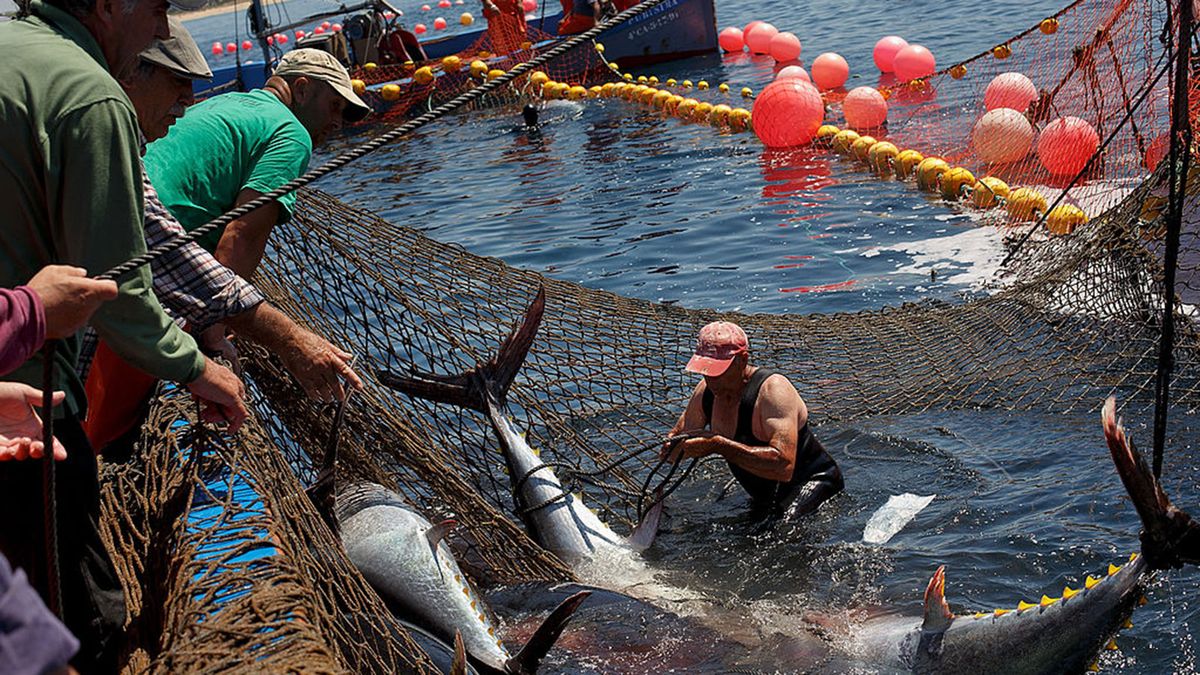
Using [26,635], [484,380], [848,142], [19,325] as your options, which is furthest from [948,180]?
[26,635]

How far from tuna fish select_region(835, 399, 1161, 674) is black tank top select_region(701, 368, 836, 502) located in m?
1.80

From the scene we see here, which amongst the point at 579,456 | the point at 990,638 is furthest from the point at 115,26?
the point at 579,456

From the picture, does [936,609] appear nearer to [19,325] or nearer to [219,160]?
[219,160]

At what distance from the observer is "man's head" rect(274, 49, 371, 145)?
16.1 feet

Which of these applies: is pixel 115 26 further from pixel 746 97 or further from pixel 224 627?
pixel 746 97

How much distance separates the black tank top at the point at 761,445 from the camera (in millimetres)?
6328

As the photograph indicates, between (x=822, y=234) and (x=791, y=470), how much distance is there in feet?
20.5

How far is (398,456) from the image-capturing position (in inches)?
209

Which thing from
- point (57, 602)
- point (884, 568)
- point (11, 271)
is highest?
point (11, 271)

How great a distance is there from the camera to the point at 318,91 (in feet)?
16.2

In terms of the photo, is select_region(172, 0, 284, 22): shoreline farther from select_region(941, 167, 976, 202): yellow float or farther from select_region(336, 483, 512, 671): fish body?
select_region(941, 167, 976, 202): yellow float

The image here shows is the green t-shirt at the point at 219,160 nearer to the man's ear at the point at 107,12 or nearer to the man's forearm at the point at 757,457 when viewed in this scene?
the man's ear at the point at 107,12

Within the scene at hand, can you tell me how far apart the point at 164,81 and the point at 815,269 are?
7.96 meters

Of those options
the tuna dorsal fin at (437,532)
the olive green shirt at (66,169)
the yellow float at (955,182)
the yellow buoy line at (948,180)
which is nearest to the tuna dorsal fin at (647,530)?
the tuna dorsal fin at (437,532)
